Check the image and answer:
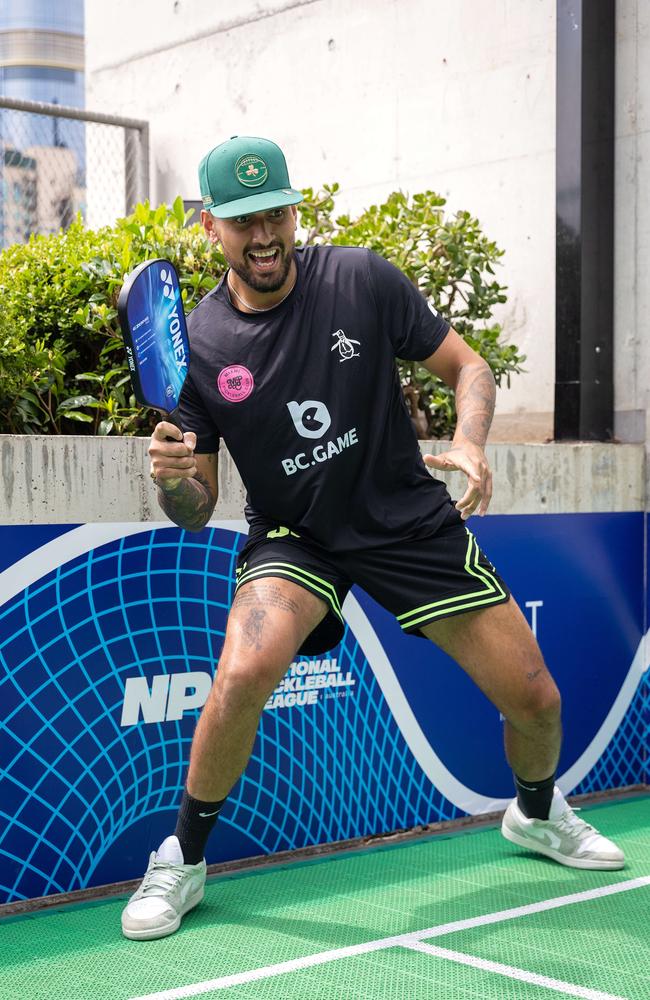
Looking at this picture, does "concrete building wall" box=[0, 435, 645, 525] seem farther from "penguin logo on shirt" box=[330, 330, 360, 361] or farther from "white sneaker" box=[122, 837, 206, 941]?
"white sneaker" box=[122, 837, 206, 941]

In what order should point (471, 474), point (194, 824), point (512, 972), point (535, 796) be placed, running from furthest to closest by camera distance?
point (535, 796), point (194, 824), point (471, 474), point (512, 972)

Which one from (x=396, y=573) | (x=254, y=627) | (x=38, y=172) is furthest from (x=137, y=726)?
(x=38, y=172)

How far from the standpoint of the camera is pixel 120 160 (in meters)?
8.27

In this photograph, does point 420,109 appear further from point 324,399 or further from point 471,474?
point 471,474

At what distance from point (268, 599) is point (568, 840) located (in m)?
1.48

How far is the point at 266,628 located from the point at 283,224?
3.91 ft

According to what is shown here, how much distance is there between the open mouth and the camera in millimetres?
3766

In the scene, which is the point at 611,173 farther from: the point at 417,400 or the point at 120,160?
the point at 120,160

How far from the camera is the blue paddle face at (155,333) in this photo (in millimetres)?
3268

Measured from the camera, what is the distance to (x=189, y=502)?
146 inches

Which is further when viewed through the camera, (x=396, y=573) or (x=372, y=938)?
(x=396, y=573)

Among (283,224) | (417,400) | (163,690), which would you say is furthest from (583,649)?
(283,224)

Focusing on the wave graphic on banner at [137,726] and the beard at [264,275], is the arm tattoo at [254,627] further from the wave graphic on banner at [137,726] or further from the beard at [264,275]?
the beard at [264,275]

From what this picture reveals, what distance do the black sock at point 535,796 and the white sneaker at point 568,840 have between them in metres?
0.02
